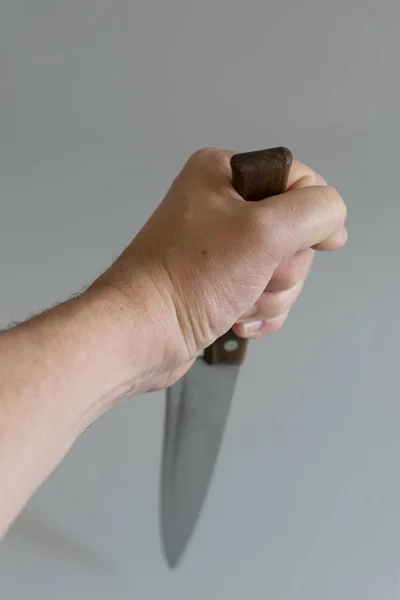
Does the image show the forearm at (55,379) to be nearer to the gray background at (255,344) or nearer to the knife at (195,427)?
the knife at (195,427)

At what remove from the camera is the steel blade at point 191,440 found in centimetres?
56

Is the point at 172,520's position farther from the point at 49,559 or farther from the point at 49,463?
the point at 49,463

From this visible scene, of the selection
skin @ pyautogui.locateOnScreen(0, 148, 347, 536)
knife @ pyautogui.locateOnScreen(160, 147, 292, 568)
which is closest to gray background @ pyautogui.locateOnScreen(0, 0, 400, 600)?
knife @ pyautogui.locateOnScreen(160, 147, 292, 568)

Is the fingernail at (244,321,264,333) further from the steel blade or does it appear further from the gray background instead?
the gray background

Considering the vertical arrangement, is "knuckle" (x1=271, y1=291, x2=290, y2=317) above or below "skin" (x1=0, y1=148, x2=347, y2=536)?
below

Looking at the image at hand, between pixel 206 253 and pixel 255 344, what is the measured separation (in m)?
0.36

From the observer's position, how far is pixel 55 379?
37cm

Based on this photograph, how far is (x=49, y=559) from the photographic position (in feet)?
2.36

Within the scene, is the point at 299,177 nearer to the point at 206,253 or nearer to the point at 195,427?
the point at 206,253

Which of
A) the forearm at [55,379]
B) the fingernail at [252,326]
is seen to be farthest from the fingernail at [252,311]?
the forearm at [55,379]

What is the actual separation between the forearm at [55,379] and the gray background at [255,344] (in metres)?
0.34

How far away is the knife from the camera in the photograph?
0.53 meters

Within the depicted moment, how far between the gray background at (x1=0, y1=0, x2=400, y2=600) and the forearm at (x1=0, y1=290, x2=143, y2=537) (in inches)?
13.5

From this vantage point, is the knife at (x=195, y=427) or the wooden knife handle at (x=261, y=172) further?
the knife at (x=195, y=427)
